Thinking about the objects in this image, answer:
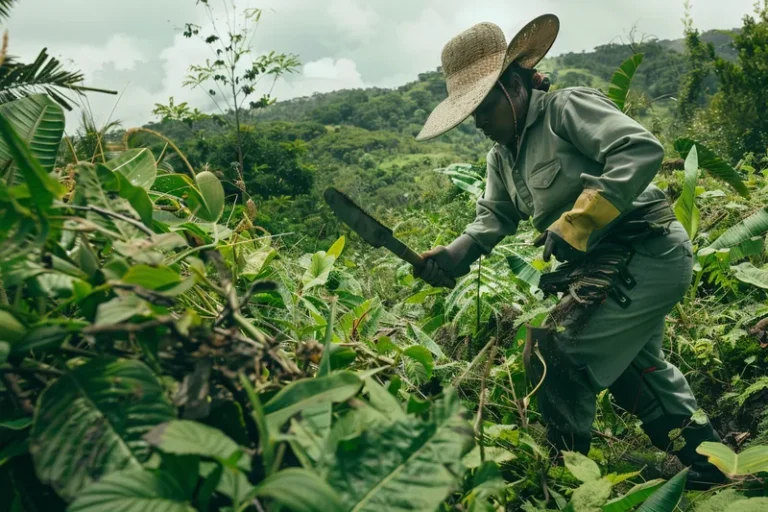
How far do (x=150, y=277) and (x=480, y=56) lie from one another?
2.05 m

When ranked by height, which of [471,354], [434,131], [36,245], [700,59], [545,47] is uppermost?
[700,59]

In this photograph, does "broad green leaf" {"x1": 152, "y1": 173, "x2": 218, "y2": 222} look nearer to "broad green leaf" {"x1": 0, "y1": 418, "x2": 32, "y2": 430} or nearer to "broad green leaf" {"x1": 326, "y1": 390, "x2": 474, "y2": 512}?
"broad green leaf" {"x1": 0, "y1": 418, "x2": 32, "y2": 430}

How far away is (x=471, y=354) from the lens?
338cm

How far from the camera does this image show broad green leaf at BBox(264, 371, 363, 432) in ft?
2.82

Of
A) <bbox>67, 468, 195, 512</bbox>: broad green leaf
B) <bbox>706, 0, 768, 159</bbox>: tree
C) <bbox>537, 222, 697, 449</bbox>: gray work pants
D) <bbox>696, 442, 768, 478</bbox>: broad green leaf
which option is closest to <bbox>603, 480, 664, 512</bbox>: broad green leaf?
<bbox>696, 442, 768, 478</bbox>: broad green leaf

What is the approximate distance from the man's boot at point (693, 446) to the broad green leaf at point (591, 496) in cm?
103

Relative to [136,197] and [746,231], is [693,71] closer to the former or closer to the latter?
[746,231]

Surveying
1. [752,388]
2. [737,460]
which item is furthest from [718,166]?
[737,460]

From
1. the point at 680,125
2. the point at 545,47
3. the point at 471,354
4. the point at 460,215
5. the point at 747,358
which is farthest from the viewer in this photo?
the point at 680,125

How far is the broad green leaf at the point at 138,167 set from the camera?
1.22 metres

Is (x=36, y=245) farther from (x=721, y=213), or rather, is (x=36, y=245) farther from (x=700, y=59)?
(x=700, y=59)

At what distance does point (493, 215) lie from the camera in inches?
116

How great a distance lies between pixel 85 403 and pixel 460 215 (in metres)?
5.80

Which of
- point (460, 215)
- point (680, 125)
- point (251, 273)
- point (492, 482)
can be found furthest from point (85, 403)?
point (680, 125)
